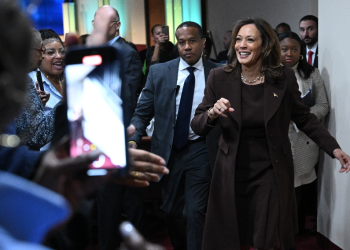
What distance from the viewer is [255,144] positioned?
8.84ft

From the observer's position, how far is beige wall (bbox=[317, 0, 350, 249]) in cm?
317

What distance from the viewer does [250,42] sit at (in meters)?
2.89

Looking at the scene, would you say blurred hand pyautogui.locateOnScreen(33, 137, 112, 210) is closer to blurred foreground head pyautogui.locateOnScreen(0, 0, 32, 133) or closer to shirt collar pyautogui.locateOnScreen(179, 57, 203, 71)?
blurred foreground head pyautogui.locateOnScreen(0, 0, 32, 133)

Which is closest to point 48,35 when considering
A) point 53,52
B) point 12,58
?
point 53,52

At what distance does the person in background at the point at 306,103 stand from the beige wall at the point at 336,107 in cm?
8

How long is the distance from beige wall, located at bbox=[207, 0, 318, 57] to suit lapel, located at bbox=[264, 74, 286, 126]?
4115mm

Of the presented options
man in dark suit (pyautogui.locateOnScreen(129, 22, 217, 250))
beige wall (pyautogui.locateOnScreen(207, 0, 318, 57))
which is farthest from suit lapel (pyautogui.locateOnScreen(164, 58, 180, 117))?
beige wall (pyautogui.locateOnScreen(207, 0, 318, 57))

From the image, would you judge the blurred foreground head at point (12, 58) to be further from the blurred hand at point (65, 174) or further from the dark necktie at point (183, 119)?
the dark necktie at point (183, 119)

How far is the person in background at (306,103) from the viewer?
3.55m

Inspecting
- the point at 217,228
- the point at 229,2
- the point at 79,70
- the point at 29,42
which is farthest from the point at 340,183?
the point at 229,2

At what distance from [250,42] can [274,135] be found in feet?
2.09

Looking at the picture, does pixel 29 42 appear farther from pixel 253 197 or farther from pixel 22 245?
pixel 253 197

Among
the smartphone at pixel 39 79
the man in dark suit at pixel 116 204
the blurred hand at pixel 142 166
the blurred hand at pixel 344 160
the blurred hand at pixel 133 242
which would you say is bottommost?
the man in dark suit at pixel 116 204

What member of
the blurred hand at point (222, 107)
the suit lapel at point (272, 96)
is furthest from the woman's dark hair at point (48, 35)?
the suit lapel at point (272, 96)
